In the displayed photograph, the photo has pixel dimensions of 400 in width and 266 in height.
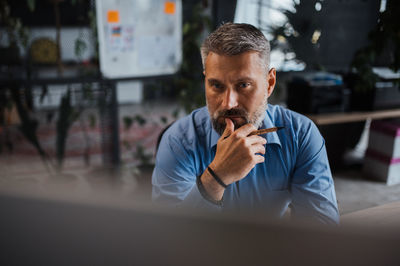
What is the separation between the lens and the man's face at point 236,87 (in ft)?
2.86

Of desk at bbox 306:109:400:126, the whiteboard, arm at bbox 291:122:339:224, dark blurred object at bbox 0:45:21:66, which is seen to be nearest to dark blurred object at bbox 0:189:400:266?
arm at bbox 291:122:339:224

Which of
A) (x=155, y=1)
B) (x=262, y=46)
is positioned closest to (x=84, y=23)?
(x=155, y=1)

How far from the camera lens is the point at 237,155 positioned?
0.78 meters

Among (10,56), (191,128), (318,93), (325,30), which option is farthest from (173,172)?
(10,56)

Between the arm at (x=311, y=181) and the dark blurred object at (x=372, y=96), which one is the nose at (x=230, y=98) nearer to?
the arm at (x=311, y=181)

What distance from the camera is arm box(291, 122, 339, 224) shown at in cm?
98

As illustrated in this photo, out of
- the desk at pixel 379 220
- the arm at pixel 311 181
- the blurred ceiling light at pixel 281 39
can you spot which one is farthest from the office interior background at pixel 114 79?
the desk at pixel 379 220

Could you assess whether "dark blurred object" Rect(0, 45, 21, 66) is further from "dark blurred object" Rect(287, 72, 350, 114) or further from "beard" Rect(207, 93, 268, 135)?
"beard" Rect(207, 93, 268, 135)

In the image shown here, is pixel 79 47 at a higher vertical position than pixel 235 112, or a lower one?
higher

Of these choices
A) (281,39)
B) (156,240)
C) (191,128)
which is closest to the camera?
(156,240)

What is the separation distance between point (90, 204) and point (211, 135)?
32.6 inches

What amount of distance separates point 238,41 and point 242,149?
272 millimetres

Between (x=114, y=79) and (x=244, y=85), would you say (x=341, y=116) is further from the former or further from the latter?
(x=244, y=85)

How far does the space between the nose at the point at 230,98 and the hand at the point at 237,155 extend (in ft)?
0.27
